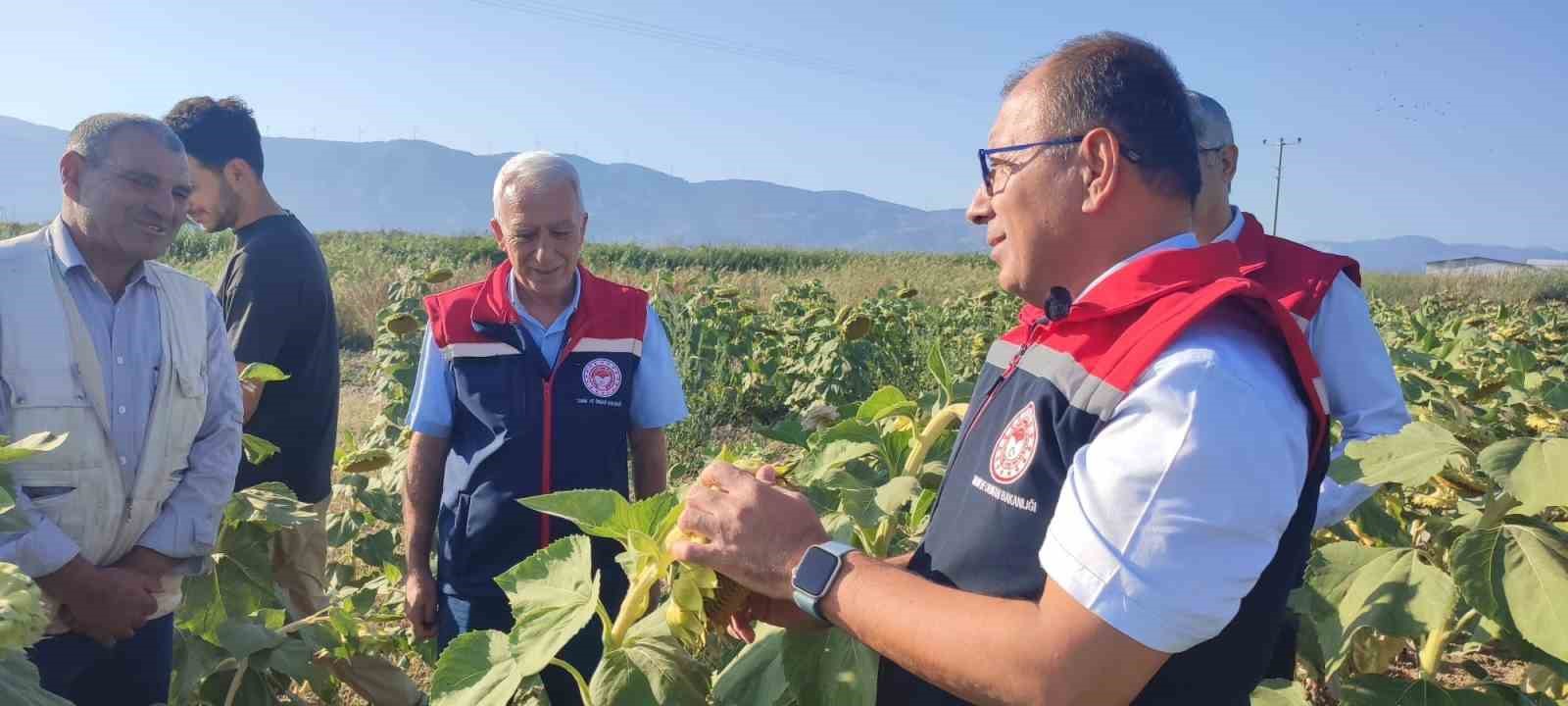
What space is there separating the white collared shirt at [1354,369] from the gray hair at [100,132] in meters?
2.46

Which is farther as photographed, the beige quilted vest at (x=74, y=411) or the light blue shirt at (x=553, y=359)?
the light blue shirt at (x=553, y=359)

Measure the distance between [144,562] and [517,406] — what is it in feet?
2.94

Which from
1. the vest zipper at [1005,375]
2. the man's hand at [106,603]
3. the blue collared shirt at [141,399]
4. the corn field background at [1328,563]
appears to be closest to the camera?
the vest zipper at [1005,375]

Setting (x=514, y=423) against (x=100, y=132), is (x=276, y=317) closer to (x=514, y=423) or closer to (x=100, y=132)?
(x=100, y=132)

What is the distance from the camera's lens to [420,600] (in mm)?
2953

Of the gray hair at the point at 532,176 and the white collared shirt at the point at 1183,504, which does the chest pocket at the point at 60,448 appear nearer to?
the gray hair at the point at 532,176

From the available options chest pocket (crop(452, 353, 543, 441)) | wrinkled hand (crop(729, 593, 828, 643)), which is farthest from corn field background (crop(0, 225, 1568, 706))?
chest pocket (crop(452, 353, 543, 441))

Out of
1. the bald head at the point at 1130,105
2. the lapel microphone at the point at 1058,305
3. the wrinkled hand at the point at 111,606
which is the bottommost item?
the wrinkled hand at the point at 111,606

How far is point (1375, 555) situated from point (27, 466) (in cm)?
259

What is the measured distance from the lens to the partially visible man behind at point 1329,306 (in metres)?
2.36

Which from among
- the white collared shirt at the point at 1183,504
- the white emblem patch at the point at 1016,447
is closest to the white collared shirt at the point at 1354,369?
the white emblem patch at the point at 1016,447

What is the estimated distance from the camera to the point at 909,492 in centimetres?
149

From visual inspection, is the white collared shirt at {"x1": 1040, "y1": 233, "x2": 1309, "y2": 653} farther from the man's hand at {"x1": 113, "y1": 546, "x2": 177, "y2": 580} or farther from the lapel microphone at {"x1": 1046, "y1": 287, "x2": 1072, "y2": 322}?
the man's hand at {"x1": 113, "y1": 546, "x2": 177, "y2": 580}

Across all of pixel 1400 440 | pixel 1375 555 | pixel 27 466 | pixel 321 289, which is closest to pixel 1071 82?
pixel 1400 440
